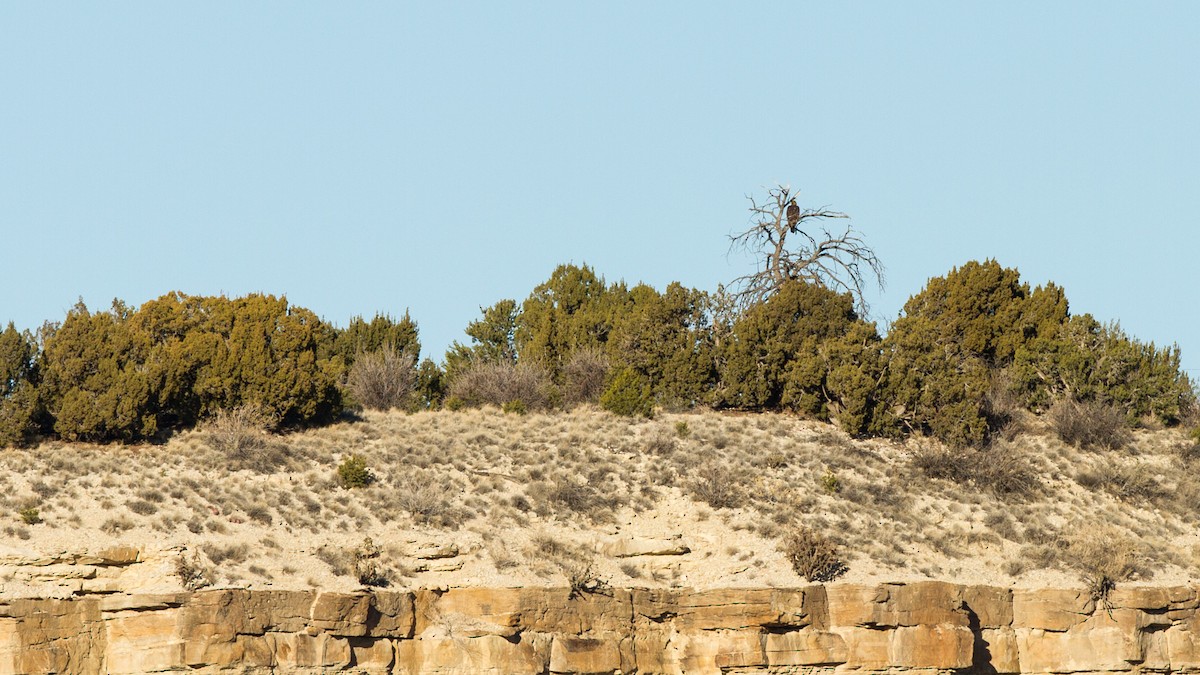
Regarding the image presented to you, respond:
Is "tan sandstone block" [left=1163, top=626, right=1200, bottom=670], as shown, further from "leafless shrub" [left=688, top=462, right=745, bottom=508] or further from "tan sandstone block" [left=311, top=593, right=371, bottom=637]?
"tan sandstone block" [left=311, top=593, right=371, bottom=637]

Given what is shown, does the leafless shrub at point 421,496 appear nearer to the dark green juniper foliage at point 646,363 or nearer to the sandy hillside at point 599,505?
the sandy hillside at point 599,505

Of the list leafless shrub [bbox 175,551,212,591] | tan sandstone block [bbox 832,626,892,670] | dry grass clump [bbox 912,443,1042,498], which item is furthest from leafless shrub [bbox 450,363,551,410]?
leafless shrub [bbox 175,551,212,591]

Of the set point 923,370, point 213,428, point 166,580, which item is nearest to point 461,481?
point 213,428

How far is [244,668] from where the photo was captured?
37.8m

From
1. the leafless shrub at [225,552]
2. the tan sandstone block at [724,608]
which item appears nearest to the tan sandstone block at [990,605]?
the tan sandstone block at [724,608]

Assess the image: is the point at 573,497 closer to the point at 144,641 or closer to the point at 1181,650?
the point at 144,641

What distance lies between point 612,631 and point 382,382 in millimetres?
21034

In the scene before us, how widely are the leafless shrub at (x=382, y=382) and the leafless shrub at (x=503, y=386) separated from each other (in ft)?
5.49

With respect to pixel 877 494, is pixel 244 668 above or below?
below

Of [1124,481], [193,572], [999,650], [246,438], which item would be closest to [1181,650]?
[999,650]

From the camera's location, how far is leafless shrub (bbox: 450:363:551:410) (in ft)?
194

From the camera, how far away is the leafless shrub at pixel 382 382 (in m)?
60.0

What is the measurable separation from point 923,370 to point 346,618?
23.0 meters

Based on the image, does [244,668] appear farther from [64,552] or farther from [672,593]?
[672,593]
